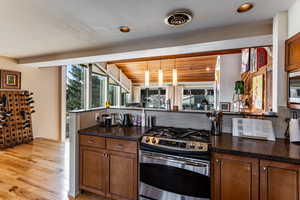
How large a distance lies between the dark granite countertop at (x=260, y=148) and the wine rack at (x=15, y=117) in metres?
4.74

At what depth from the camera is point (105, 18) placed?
2.07 meters

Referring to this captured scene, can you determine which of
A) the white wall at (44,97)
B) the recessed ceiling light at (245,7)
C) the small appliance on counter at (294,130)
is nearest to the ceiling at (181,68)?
the white wall at (44,97)

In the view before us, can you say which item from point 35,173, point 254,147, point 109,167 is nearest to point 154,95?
point 35,173

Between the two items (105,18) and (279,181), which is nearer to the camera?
(279,181)

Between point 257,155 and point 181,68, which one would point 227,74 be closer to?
point 181,68

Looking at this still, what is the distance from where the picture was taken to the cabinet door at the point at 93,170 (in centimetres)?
203

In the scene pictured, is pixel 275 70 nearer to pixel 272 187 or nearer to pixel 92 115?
pixel 272 187

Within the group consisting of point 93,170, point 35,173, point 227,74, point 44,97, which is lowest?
point 35,173

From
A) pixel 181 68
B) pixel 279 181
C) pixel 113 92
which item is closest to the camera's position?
pixel 279 181

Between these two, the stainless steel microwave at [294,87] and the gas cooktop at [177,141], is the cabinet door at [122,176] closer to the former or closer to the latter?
the gas cooktop at [177,141]

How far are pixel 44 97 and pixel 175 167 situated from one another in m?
4.78

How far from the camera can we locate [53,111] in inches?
200

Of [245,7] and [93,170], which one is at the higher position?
[245,7]

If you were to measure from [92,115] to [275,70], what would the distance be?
252cm
